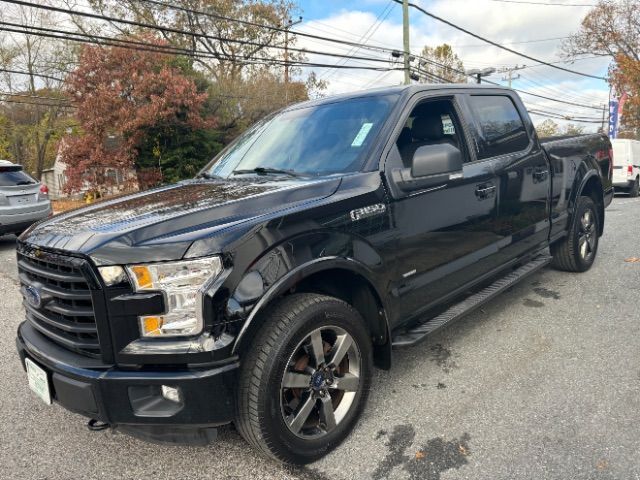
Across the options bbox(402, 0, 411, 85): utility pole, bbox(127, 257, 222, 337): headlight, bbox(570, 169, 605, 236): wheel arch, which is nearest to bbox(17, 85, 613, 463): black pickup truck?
bbox(127, 257, 222, 337): headlight

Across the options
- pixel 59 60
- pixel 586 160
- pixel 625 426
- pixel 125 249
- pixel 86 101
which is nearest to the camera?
pixel 125 249

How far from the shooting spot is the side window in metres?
2.88

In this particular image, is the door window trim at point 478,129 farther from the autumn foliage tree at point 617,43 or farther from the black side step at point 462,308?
the autumn foliage tree at point 617,43

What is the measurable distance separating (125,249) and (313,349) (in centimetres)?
99

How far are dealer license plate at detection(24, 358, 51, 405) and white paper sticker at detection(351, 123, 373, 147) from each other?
6.63 ft

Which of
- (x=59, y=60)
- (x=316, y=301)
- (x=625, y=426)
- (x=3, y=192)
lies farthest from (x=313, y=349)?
(x=59, y=60)

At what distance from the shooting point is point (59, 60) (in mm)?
26406

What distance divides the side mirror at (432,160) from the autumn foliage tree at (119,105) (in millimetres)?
16418

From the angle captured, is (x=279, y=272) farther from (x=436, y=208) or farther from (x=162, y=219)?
(x=436, y=208)

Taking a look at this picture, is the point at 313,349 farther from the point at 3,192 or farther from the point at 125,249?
the point at 3,192

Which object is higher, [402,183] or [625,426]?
[402,183]

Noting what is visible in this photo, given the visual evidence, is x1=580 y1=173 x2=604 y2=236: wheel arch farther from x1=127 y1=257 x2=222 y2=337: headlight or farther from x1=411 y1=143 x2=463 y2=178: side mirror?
x1=127 y1=257 x2=222 y2=337: headlight

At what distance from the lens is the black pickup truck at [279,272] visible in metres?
1.92

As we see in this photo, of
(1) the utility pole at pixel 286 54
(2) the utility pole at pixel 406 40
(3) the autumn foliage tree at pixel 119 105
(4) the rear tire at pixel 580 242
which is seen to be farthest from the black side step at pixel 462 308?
(1) the utility pole at pixel 286 54
